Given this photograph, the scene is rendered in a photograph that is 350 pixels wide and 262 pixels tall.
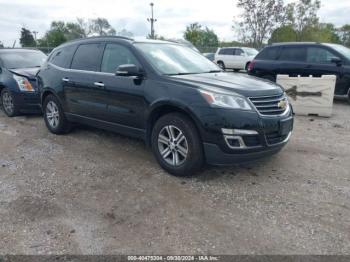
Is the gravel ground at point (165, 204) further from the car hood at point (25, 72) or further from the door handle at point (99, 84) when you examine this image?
the car hood at point (25, 72)

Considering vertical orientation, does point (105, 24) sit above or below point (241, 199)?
above

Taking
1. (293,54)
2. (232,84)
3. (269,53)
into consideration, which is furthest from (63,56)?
(293,54)

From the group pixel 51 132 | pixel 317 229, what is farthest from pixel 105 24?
pixel 317 229

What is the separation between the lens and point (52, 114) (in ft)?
20.0

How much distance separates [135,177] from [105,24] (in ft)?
216

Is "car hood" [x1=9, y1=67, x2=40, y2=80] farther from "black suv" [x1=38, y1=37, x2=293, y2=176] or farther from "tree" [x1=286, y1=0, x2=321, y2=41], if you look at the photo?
"tree" [x1=286, y1=0, x2=321, y2=41]

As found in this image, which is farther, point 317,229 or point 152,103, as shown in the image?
point 152,103

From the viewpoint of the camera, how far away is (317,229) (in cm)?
294

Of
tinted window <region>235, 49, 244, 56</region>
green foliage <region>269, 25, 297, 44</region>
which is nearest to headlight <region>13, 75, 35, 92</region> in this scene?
tinted window <region>235, 49, 244, 56</region>

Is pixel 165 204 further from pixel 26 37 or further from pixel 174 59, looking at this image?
pixel 26 37

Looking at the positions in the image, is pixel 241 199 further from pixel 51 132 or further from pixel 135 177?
pixel 51 132

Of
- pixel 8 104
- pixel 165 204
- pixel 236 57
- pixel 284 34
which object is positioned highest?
pixel 284 34

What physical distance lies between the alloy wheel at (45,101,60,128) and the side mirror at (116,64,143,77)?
2.27m

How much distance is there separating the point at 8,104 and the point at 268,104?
637cm
